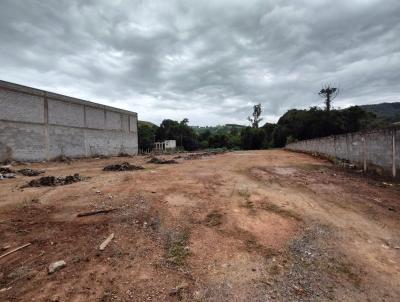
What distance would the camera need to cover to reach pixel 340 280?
340cm

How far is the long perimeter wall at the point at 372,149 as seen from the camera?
868 cm

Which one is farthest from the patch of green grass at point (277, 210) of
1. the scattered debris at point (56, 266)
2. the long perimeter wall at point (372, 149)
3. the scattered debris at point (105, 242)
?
the long perimeter wall at point (372, 149)

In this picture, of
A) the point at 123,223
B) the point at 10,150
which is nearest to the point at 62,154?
the point at 10,150

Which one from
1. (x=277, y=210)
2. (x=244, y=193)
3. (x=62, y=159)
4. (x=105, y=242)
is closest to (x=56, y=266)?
(x=105, y=242)

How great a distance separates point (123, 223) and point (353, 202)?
540cm

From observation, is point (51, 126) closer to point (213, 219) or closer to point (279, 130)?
point (213, 219)

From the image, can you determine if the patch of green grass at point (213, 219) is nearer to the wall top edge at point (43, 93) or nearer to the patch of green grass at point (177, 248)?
the patch of green grass at point (177, 248)

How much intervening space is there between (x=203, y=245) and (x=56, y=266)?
2095 millimetres

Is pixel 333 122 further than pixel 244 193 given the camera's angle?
Yes

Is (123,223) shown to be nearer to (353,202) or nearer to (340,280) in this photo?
(340,280)

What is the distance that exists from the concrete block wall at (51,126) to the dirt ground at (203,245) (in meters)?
14.4

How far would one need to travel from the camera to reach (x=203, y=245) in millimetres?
4316

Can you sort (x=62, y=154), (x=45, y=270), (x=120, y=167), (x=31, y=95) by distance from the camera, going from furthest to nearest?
(x=62, y=154), (x=31, y=95), (x=120, y=167), (x=45, y=270)

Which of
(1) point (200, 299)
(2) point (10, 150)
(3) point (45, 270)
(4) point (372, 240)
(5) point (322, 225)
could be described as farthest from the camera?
(2) point (10, 150)
